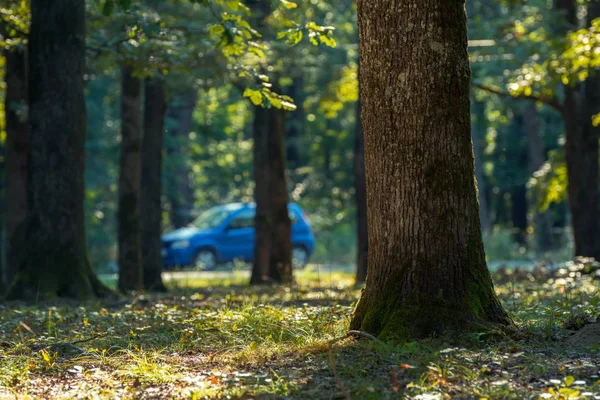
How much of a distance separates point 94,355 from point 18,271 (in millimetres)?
5446

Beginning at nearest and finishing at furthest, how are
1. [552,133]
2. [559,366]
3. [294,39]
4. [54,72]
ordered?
1. [559,366]
2. [294,39]
3. [54,72]
4. [552,133]

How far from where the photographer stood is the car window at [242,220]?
98.5 feet

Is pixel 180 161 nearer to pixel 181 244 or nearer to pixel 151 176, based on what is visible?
pixel 181 244

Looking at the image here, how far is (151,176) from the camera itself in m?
17.1

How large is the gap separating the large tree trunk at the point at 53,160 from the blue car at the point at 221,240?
54.4ft

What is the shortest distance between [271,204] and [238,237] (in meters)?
12.3

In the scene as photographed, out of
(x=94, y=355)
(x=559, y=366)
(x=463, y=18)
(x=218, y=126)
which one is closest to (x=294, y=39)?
(x=463, y=18)

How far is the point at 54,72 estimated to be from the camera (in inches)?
469

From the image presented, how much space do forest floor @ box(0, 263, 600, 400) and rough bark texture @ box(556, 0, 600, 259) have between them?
911cm

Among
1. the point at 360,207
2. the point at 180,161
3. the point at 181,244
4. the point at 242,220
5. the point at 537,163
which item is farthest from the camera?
the point at 180,161

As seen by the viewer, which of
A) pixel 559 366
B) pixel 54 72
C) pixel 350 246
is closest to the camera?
pixel 559 366

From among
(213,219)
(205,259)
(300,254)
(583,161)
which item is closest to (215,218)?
(213,219)

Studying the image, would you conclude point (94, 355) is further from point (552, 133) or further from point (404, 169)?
point (552, 133)

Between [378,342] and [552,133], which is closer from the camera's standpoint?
[378,342]
